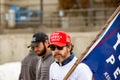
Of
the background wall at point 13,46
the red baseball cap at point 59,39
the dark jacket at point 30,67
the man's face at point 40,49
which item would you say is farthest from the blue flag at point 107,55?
the background wall at point 13,46

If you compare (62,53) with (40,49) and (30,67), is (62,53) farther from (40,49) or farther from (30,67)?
(30,67)

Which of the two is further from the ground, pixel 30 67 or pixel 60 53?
pixel 60 53

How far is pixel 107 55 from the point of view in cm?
465

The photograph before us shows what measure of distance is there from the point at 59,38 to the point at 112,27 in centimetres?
50

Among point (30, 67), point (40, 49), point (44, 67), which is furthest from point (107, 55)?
point (30, 67)

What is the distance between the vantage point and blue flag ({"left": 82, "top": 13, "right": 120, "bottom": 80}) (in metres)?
4.63

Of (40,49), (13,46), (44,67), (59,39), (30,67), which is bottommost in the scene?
(13,46)

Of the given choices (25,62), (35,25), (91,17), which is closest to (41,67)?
(25,62)

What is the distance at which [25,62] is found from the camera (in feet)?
23.9

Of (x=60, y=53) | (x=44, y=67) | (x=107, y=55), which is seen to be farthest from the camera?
(x=44, y=67)

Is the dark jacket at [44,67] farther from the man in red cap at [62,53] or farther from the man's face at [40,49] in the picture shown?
the man in red cap at [62,53]

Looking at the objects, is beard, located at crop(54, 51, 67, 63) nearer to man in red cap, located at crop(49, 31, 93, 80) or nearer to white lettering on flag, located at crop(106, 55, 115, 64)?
man in red cap, located at crop(49, 31, 93, 80)

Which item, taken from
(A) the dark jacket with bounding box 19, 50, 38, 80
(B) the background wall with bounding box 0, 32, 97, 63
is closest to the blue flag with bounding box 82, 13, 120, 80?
(A) the dark jacket with bounding box 19, 50, 38, 80

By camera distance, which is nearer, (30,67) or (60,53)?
(60,53)
